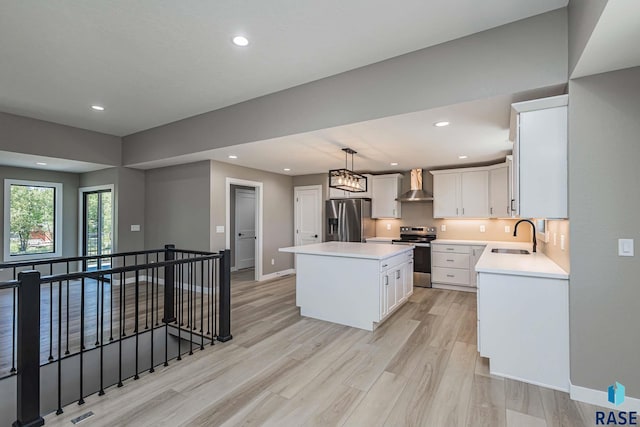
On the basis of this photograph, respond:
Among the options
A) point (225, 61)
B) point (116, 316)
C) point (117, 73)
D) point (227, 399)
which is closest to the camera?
point (227, 399)

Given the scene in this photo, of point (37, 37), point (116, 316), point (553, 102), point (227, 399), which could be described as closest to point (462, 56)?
point (553, 102)

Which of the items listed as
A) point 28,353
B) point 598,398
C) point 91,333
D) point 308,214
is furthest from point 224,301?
point 308,214

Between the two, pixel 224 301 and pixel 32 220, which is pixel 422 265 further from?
pixel 32 220

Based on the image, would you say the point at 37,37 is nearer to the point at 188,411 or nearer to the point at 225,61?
the point at 225,61

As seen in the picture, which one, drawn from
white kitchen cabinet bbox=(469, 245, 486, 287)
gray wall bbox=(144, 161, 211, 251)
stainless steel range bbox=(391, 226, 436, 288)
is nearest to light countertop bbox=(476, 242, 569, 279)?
white kitchen cabinet bbox=(469, 245, 486, 287)

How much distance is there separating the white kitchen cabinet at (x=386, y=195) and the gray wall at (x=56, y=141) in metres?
5.16

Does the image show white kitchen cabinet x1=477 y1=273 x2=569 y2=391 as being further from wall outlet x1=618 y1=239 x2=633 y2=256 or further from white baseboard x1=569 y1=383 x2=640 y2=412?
wall outlet x1=618 y1=239 x2=633 y2=256

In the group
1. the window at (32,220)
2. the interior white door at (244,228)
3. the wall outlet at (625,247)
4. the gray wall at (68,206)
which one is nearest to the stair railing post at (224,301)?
the wall outlet at (625,247)

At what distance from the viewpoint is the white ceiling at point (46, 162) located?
4801mm

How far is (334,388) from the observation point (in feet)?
7.57

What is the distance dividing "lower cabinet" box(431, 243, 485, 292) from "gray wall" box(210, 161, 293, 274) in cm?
322

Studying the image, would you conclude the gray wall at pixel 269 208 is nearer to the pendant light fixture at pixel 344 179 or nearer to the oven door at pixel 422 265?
the pendant light fixture at pixel 344 179

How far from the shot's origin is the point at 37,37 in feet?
8.24

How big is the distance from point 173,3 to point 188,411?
→ 2840 millimetres
